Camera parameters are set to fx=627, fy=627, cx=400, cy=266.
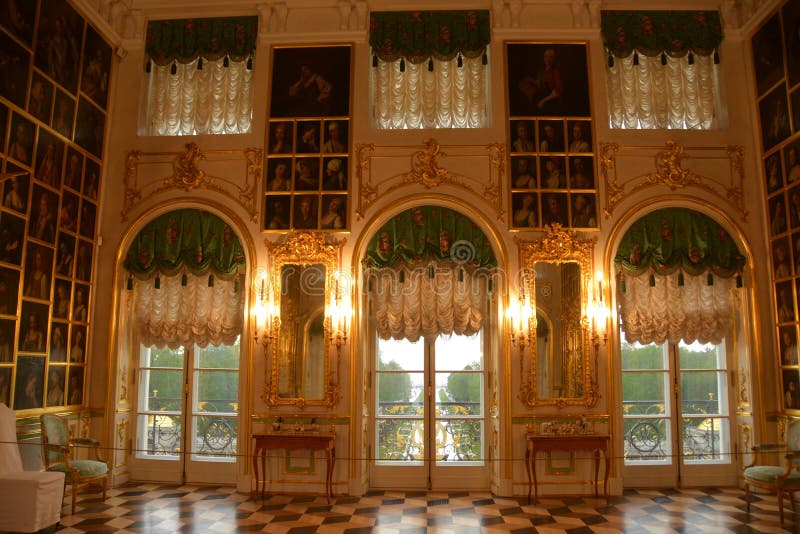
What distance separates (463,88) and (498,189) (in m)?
1.79

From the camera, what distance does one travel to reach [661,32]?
9.50 m

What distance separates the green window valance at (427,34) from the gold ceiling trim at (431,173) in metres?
1.46

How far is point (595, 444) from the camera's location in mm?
8148

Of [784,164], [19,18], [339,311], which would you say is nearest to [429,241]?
[339,311]

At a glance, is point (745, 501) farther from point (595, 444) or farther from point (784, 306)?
point (784, 306)

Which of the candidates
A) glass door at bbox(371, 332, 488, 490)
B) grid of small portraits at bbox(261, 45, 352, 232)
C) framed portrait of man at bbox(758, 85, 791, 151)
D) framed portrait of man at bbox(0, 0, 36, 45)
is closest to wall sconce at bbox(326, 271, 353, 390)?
glass door at bbox(371, 332, 488, 490)

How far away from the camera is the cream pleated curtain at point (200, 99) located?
9742 millimetres

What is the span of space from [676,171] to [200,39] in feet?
24.4

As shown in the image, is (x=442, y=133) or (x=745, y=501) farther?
(x=442, y=133)

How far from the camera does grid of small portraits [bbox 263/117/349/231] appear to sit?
9117mm

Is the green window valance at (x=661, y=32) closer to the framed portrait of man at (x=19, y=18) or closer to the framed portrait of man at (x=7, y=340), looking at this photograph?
the framed portrait of man at (x=19, y=18)

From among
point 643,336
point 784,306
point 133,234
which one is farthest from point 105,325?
point 784,306

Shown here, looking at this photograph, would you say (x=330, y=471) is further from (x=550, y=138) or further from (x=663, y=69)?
(x=663, y=69)

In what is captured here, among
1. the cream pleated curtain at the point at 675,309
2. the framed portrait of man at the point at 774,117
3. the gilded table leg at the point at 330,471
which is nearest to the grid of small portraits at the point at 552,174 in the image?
the cream pleated curtain at the point at 675,309
